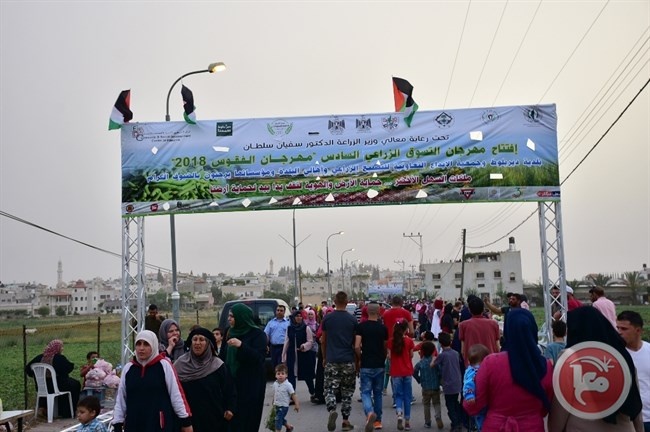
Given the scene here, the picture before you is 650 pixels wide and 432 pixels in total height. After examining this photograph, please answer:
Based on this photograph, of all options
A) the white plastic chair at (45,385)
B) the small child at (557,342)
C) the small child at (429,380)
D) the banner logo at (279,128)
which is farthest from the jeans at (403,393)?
the banner logo at (279,128)

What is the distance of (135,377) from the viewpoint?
627cm

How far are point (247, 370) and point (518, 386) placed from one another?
4.00 meters

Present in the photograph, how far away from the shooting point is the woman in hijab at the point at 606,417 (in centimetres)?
489

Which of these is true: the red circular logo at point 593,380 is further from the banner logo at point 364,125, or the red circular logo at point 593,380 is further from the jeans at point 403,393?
the banner logo at point 364,125

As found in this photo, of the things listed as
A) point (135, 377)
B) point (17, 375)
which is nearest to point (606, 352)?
point (135, 377)

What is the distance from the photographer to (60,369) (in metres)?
13.1

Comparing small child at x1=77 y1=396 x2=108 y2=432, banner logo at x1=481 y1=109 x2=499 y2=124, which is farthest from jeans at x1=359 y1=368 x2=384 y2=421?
banner logo at x1=481 y1=109 x2=499 y2=124

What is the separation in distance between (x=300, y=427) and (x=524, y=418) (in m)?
6.75

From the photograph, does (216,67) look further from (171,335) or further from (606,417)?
(606,417)

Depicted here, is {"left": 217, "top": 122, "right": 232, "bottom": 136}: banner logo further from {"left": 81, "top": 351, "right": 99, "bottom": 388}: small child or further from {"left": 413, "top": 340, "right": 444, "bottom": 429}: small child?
{"left": 413, "top": 340, "right": 444, "bottom": 429}: small child

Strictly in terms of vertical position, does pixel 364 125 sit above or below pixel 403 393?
above

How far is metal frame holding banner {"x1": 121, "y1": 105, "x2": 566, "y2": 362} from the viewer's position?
15.7 meters

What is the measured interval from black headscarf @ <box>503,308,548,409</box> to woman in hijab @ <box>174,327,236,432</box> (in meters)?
3.18

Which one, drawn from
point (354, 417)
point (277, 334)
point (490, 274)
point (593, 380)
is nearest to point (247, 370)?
point (354, 417)
